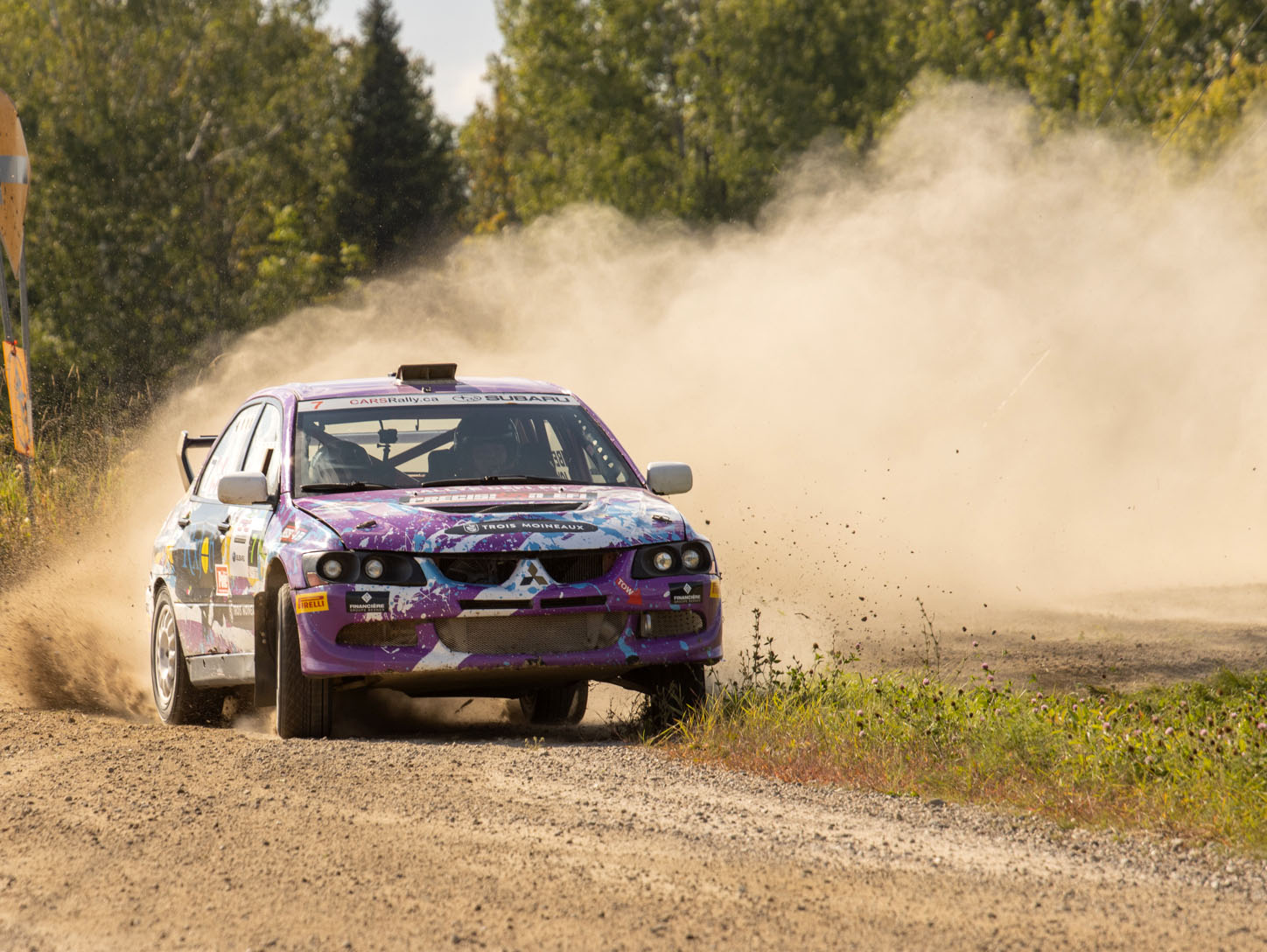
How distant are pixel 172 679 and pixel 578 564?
120 inches

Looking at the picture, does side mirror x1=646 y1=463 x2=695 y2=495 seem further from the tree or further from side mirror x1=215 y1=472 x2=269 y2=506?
the tree

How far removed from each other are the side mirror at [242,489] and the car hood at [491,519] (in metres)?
0.18

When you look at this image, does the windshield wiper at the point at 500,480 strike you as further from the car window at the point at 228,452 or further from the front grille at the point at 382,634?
the car window at the point at 228,452

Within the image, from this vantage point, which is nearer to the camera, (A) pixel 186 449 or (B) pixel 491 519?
(B) pixel 491 519

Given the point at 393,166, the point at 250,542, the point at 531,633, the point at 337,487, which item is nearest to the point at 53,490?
the point at 250,542

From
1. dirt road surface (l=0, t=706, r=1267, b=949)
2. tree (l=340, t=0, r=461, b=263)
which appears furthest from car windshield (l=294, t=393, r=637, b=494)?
tree (l=340, t=0, r=461, b=263)

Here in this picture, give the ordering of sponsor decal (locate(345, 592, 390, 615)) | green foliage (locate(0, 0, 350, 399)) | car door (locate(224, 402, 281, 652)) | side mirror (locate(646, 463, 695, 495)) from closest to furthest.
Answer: sponsor decal (locate(345, 592, 390, 615)) → car door (locate(224, 402, 281, 652)) → side mirror (locate(646, 463, 695, 495)) → green foliage (locate(0, 0, 350, 399))

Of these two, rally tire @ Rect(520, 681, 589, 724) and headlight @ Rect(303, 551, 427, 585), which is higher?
headlight @ Rect(303, 551, 427, 585)

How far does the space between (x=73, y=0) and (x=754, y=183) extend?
62.8 ft

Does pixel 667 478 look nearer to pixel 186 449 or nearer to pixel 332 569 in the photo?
pixel 332 569

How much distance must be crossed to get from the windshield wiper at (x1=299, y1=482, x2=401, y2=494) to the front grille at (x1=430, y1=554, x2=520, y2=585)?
87cm

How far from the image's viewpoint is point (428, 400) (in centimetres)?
873

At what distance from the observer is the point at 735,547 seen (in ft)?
51.3

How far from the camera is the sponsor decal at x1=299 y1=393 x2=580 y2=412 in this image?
338 inches
